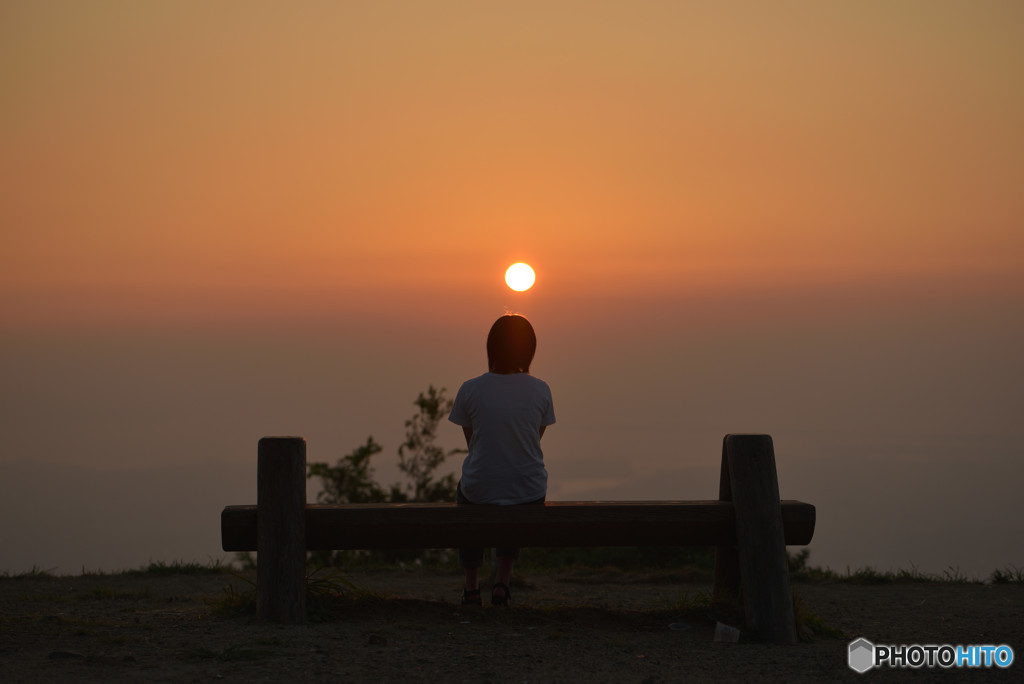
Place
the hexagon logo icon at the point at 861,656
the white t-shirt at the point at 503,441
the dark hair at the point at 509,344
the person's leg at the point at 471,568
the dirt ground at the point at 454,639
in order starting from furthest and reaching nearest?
the person's leg at the point at 471,568 < the dark hair at the point at 509,344 < the white t-shirt at the point at 503,441 < the hexagon logo icon at the point at 861,656 < the dirt ground at the point at 454,639

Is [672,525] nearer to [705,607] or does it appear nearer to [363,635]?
[705,607]

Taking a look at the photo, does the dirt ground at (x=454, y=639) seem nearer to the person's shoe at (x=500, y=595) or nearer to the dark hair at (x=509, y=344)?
the person's shoe at (x=500, y=595)

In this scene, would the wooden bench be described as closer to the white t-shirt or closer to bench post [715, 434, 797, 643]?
bench post [715, 434, 797, 643]

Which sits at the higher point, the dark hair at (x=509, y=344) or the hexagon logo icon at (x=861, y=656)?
the dark hair at (x=509, y=344)

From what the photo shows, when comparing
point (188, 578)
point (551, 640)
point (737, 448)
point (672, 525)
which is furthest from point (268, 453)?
point (188, 578)

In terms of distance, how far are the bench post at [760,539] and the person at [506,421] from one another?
121 centimetres

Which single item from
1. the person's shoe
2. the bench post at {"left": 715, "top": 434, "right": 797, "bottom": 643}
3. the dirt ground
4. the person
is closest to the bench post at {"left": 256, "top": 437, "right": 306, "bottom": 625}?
the dirt ground

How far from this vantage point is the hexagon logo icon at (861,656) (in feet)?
16.0

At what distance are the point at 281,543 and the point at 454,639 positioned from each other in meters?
1.19

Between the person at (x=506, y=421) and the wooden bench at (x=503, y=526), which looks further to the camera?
the person at (x=506, y=421)

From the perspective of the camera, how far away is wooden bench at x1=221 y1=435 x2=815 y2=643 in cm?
558

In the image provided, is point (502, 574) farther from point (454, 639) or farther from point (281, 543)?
point (281, 543)

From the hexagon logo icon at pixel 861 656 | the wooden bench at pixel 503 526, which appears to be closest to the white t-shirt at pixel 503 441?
the wooden bench at pixel 503 526

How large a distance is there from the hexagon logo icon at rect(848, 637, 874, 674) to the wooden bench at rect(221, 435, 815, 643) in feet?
1.23
